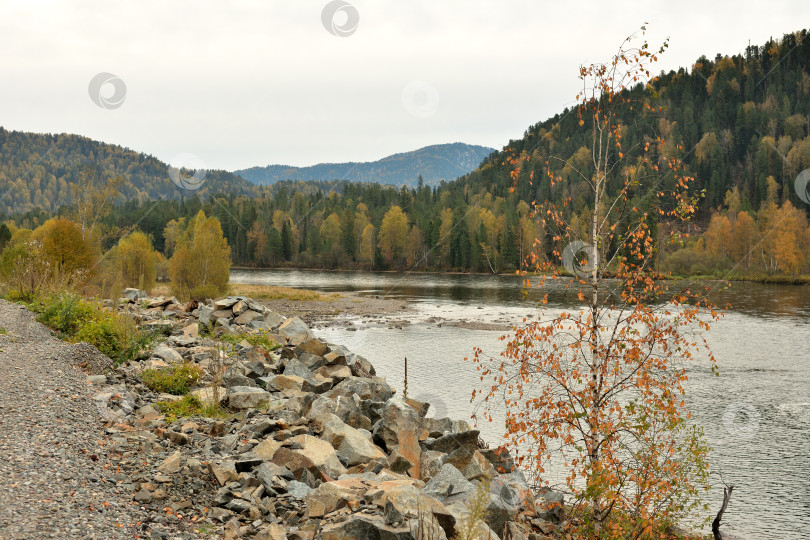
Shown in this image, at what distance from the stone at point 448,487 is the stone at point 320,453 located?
5.24 ft

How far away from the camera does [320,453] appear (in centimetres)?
1013

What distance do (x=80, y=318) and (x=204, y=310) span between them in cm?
714

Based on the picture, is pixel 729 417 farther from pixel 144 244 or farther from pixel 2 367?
pixel 144 244

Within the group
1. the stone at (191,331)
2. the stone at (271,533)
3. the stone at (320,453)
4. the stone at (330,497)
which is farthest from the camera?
the stone at (191,331)

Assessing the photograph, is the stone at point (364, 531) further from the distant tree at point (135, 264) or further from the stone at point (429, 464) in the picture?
the distant tree at point (135, 264)

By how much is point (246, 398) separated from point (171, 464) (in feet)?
15.0

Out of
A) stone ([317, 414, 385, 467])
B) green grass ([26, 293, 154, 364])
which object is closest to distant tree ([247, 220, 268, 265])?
green grass ([26, 293, 154, 364])

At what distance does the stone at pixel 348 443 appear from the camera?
436 inches

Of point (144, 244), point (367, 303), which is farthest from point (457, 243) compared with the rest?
point (144, 244)

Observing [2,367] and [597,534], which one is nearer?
[597,534]

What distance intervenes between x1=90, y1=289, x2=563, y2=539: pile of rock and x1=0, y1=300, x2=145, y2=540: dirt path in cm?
39

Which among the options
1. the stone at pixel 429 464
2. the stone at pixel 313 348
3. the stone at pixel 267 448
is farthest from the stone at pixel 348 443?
the stone at pixel 313 348

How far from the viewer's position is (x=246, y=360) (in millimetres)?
17000

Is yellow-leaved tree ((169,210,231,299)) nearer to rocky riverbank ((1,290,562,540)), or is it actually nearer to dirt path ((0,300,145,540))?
rocky riverbank ((1,290,562,540))
